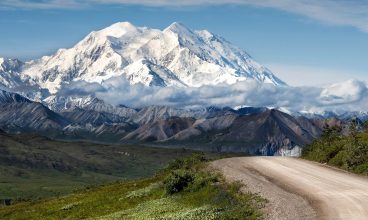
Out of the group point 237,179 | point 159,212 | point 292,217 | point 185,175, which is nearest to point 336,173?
point 237,179

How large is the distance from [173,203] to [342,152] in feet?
81.8

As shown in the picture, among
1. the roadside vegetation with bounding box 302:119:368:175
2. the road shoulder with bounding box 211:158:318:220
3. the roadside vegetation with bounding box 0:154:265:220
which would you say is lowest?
the roadside vegetation with bounding box 0:154:265:220

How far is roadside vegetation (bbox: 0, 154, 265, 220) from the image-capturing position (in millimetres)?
38700

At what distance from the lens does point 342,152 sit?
64438 mm

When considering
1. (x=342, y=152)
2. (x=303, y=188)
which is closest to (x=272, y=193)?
(x=303, y=188)

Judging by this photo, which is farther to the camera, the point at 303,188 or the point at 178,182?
the point at 178,182

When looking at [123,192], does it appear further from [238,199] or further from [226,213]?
[226,213]

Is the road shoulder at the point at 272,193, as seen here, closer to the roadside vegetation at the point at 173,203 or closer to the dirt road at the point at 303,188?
the dirt road at the point at 303,188

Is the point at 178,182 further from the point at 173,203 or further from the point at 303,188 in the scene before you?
the point at 303,188

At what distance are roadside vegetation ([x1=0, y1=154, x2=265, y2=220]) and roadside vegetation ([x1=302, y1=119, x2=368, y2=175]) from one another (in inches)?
535

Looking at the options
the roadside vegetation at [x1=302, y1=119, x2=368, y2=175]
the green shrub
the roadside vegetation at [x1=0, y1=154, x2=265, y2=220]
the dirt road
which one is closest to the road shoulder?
the dirt road

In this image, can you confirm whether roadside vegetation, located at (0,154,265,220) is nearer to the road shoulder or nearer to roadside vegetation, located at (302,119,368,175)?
the road shoulder

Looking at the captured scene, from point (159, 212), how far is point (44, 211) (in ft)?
69.4

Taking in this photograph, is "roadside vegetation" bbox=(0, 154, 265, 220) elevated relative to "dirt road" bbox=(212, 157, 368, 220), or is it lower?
lower
